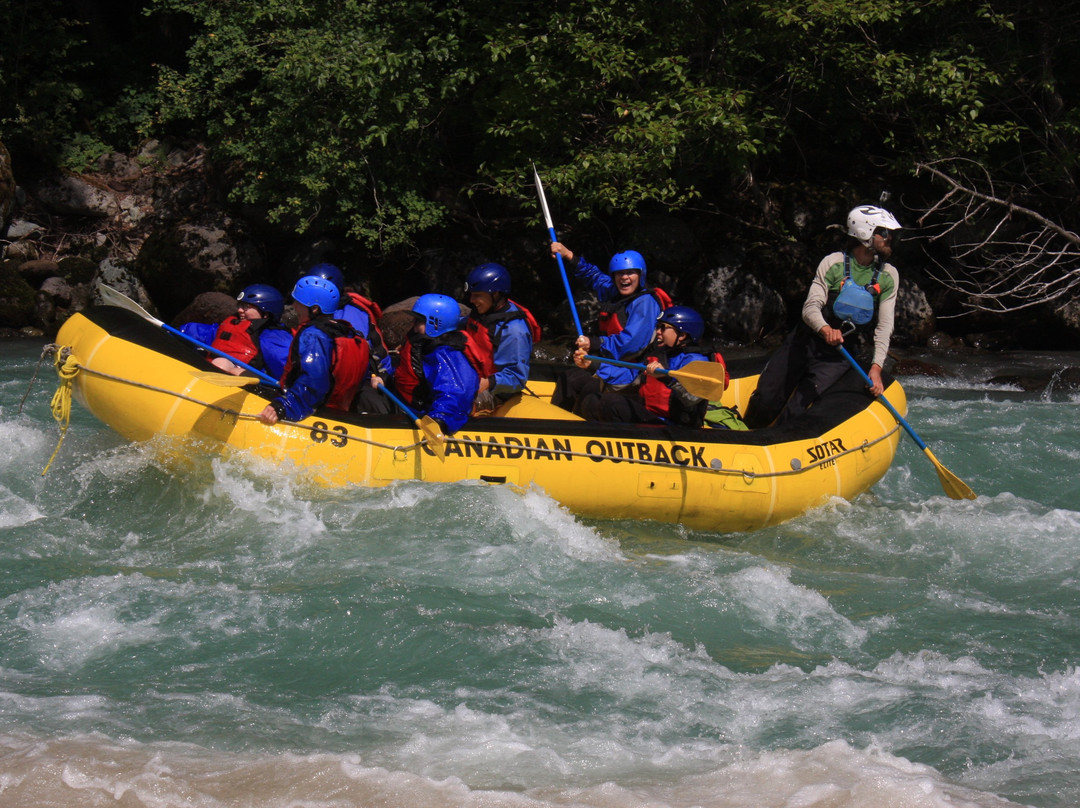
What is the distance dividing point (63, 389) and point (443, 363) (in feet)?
6.75

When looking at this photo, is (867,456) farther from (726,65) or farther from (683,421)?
(726,65)

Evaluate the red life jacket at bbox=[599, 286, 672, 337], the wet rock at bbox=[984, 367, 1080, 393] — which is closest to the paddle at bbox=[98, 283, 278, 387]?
the red life jacket at bbox=[599, 286, 672, 337]

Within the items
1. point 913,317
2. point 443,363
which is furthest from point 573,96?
point 443,363

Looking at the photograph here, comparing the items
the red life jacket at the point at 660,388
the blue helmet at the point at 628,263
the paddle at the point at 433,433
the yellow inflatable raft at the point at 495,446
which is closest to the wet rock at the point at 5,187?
the yellow inflatable raft at the point at 495,446

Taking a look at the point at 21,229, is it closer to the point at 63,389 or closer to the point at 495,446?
the point at 63,389

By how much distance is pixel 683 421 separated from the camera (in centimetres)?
604

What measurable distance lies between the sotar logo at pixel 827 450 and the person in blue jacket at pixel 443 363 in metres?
2.01

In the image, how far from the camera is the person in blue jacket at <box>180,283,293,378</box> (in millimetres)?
6020

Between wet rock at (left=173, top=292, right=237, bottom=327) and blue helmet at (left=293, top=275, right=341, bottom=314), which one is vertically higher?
blue helmet at (left=293, top=275, right=341, bottom=314)

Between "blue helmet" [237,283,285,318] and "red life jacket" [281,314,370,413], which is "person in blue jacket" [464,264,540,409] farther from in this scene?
"blue helmet" [237,283,285,318]

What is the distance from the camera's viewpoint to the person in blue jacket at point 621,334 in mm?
6430

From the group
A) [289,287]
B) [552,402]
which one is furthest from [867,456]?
[289,287]

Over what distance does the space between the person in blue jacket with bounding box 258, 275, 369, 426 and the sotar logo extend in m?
2.66

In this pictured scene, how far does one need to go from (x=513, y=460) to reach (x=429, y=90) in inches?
281
